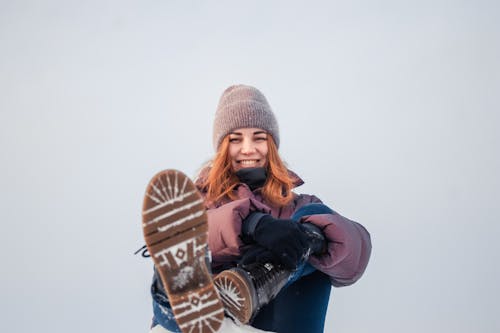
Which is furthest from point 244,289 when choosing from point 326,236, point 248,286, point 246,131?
point 246,131

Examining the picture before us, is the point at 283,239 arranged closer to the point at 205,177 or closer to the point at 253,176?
the point at 253,176

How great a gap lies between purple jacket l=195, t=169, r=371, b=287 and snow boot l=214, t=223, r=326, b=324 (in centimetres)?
16

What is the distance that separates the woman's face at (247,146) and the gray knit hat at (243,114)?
2 cm

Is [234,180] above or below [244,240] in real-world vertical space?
above

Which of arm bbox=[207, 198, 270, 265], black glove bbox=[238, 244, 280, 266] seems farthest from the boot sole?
arm bbox=[207, 198, 270, 265]

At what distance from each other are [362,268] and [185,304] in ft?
2.29

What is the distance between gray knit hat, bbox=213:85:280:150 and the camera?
5.67ft

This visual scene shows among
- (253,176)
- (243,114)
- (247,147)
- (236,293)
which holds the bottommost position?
(236,293)

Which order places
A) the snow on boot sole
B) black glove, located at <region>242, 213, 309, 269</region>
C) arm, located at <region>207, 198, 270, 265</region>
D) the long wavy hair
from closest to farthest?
1. the snow on boot sole
2. black glove, located at <region>242, 213, 309, 269</region>
3. arm, located at <region>207, 198, 270, 265</region>
4. the long wavy hair

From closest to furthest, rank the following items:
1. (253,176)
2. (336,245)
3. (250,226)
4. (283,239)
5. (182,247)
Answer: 1. (182,247)
2. (283,239)
3. (250,226)
4. (336,245)
5. (253,176)

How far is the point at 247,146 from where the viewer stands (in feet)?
5.61

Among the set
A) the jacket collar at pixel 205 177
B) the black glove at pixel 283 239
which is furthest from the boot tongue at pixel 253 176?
the black glove at pixel 283 239

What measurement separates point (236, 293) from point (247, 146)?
0.77 m

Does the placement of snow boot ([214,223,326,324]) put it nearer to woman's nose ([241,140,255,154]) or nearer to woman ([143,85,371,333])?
woman ([143,85,371,333])
